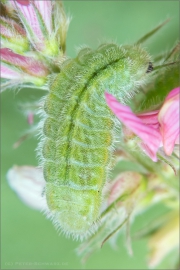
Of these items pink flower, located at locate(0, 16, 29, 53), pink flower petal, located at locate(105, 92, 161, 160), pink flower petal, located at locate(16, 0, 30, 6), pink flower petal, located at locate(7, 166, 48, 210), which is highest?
pink flower petal, located at locate(16, 0, 30, 6)

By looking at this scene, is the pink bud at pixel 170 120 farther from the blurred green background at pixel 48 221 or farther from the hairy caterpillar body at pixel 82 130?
the blurred green background at pixel 48 221

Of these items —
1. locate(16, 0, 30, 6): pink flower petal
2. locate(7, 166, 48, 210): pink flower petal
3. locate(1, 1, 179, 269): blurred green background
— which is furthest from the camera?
locate(1, 1, 179, 269): blurred green background

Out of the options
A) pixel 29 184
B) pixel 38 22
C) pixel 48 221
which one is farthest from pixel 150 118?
pixel 48 221

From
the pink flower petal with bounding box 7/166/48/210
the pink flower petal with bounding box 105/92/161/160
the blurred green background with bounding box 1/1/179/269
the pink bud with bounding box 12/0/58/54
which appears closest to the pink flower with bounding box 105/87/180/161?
the pink flower petal with bounding box 105/92/161/160

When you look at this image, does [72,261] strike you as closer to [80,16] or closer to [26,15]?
[80,16]

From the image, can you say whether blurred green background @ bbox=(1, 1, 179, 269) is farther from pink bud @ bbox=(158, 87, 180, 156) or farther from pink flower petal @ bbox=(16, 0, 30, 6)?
pink bud @ bbox=(158, 87, 180, 156)
